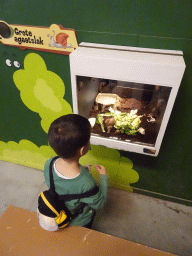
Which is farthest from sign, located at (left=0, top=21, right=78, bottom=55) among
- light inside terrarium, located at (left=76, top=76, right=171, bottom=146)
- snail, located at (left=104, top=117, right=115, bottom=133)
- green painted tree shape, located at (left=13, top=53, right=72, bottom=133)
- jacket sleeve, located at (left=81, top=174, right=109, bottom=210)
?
jacket sleeve, located at (left=81, top=174, right=109, bottom=210)

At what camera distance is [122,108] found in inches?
55.2

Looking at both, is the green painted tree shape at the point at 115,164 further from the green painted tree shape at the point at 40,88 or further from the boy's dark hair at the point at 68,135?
the boy's dark hair at the point at 68,135

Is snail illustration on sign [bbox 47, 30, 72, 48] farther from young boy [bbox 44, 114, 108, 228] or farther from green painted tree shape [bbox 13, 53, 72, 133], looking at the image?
young boy [bbox 44, 114, 108, 228]

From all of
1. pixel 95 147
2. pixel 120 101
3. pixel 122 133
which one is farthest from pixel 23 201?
pixel 120 101

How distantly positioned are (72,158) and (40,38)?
3.12ft

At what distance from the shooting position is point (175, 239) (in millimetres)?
1857

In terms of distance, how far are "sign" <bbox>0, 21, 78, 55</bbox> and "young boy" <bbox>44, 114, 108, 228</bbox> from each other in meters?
0.66

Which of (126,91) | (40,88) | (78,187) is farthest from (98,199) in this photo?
(40,88)

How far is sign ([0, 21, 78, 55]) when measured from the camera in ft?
4.25

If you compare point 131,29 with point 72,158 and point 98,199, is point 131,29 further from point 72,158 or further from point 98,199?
point 98,199

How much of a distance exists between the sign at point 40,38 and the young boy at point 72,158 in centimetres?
66

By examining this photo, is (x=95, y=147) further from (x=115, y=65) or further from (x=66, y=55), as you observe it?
(x=115, y=65)

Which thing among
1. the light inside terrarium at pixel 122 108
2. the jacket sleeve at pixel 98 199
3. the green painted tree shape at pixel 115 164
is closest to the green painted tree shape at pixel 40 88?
the light inside terrarium at pixel 122 108

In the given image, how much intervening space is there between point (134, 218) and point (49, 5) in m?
2.11
